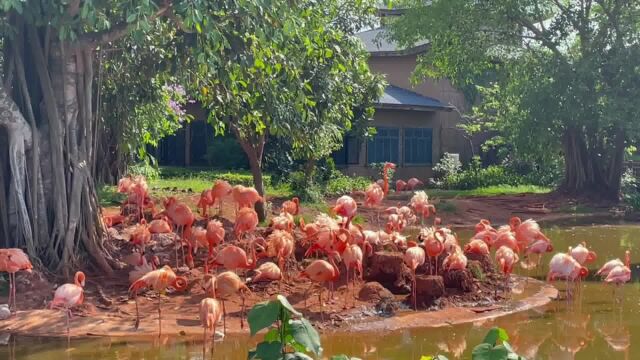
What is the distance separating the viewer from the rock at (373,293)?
10.1 m

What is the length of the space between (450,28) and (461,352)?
15.4 metres

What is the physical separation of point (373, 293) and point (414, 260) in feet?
2.11

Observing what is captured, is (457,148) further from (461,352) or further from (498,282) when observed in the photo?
(461,352)

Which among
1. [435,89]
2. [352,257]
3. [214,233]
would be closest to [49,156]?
[214,233]

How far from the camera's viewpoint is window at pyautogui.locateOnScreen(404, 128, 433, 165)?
30297 mm

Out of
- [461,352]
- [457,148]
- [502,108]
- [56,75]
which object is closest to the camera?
[461,352]

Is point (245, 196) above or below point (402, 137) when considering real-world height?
below

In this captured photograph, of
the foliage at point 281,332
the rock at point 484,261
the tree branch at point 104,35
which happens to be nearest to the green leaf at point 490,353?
the foliage at point 281,332

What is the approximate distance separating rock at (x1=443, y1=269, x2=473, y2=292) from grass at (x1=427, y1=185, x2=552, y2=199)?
42.4 feet

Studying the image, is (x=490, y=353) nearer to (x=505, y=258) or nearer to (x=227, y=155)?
(x=505, y=258)

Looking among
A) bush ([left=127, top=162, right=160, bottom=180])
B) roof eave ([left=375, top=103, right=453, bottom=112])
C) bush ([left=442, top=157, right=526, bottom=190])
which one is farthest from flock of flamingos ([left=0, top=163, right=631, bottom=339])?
roof eave ([left=375, top=103, right=453, bottom=112])

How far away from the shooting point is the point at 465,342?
8.81 m

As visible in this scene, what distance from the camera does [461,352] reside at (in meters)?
8.45

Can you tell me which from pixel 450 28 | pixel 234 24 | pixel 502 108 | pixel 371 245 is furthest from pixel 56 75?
pixel 502 108
